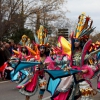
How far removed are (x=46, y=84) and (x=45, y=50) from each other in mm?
781

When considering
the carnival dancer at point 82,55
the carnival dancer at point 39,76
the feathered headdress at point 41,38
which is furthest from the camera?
the feathered headdress at point 41,38

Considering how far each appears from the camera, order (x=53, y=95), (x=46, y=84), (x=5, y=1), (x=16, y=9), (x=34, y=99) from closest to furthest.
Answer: (x=53, y=95) → (x=46, y=84) → (x=34, y=99) → (x=5, y=1) → (x=16, y=9)

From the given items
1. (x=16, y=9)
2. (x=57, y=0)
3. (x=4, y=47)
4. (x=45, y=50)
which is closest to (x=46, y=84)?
(x=45, y=50)

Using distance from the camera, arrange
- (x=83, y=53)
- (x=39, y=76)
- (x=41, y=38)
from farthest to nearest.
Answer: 1. (x=41, y=38)
2. (x=39, y=76)
3. (x=83, y=53)

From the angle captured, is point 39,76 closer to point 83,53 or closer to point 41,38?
point 41,38

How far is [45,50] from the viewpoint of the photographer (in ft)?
25.2

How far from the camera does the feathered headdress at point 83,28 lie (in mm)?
6446

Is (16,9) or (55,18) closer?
(16,9)

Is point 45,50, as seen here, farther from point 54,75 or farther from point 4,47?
point 4,47

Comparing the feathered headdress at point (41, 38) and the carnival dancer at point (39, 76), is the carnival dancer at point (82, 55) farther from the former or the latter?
the feathered headdress at point (41, 38)

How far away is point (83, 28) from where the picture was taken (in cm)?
648

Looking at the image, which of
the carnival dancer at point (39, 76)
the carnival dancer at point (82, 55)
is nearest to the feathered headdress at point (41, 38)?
the carnival dancer at point (39, 76)

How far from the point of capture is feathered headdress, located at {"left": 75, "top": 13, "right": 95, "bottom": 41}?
6.45 m

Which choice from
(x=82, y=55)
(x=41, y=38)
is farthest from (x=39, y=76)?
(x=82, y=55)
